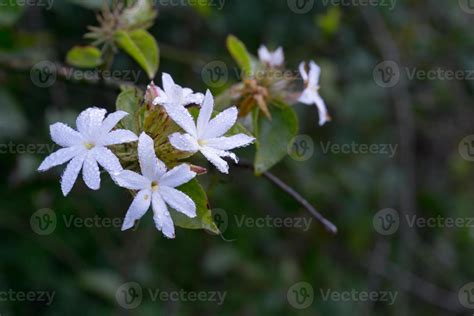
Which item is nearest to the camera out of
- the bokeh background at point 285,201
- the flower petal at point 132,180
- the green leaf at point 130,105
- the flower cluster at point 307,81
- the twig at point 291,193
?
the flower petal at point 132,180

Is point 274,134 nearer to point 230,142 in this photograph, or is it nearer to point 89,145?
point 230,142

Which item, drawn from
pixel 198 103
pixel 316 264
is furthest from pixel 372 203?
pixel 198 103

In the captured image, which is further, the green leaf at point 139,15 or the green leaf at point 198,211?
the green leaf at point 139,15

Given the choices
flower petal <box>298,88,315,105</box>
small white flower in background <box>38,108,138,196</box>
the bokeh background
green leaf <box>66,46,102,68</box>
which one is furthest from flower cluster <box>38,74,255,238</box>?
the bokeh background

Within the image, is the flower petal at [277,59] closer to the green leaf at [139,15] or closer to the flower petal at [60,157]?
the green leaf at [139,15]

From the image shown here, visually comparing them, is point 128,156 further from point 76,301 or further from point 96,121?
point 76,301

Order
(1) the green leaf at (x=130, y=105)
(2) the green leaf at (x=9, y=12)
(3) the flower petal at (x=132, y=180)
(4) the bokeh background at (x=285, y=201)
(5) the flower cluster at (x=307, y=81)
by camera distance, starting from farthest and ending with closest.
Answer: (4) the bokeh background at (x=285, y=201)
(2) the green leaf at (x=9, y=12)
(5) the flower cluster at (x=307, y=81)
(1) the green leaf at (x=130, y=105)
(3) the flower petal at (x=132, y=180)

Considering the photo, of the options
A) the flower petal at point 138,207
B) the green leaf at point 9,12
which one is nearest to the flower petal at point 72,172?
the flower petal at point 138,207
